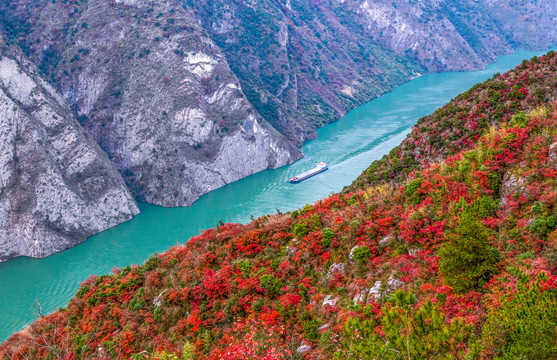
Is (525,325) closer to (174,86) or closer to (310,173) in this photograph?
(310,173)

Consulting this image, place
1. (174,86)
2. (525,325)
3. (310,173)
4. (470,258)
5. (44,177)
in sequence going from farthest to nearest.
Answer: (174,86), (310,173), (44,177), (470,258), (525,325)

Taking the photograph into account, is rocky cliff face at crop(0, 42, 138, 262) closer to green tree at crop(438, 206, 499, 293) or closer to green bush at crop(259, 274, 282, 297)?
green bush at crop(259, 274, 282, 297)

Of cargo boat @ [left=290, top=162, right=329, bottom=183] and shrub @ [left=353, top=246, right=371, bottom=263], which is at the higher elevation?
shrub @ [left=353, top=246, right=371, bottom=263]

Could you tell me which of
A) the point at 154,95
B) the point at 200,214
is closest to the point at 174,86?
the point at 154,95

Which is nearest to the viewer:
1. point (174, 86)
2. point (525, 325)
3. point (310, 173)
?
point (525, 325)

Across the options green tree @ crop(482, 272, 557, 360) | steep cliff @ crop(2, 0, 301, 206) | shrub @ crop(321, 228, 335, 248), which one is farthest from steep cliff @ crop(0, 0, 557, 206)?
green tree @ crop(482, 272, 557, 360)

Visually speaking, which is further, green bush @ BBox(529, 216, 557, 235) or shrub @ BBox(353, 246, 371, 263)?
shrub @ BBox(353, 246, 371, 263)

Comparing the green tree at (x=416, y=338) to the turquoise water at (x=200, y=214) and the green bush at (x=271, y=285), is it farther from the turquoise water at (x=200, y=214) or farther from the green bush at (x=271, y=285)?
the turquoise water at (x=200, y=214)
